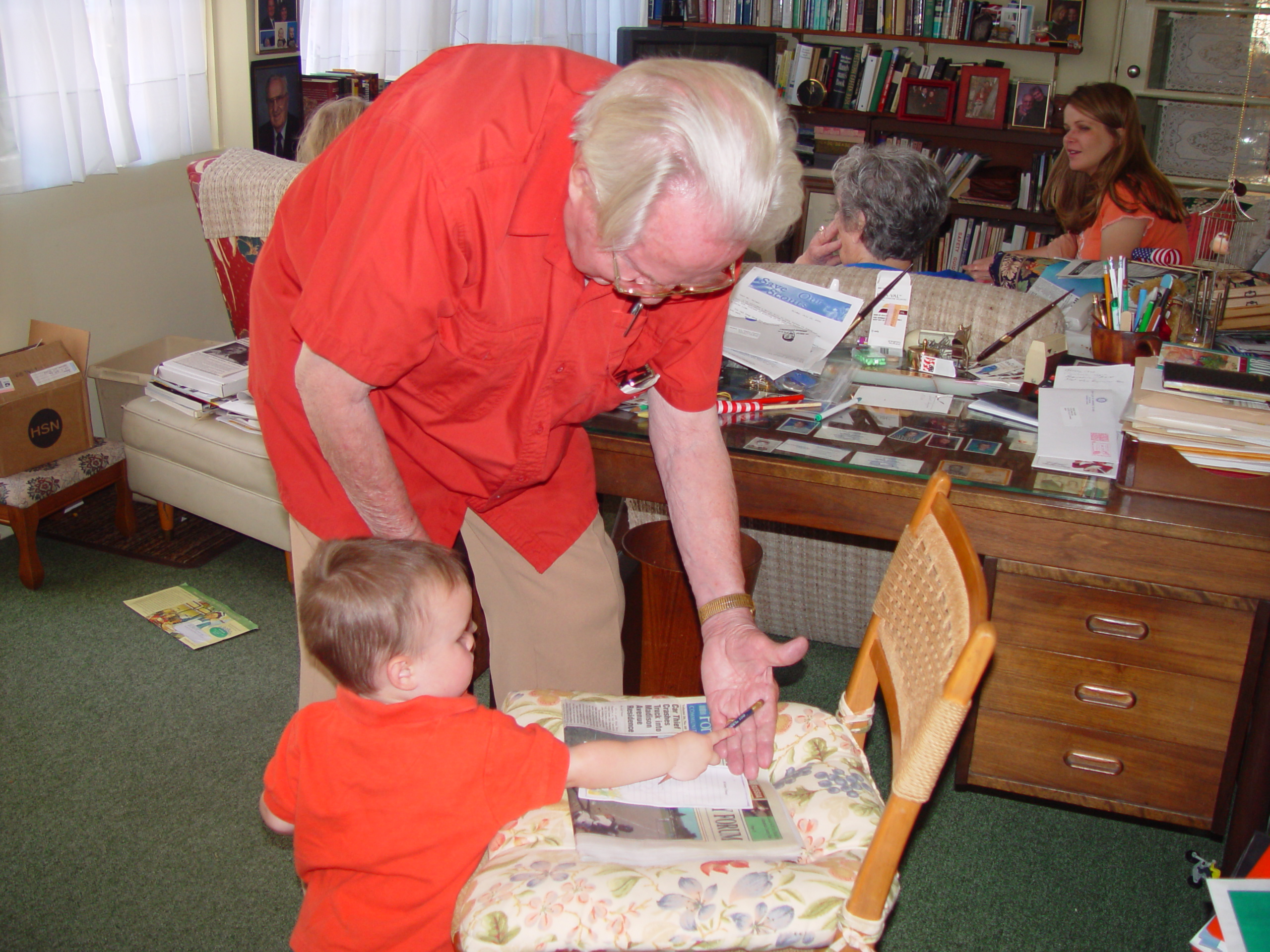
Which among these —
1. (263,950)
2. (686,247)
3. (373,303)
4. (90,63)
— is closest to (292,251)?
(373,303)

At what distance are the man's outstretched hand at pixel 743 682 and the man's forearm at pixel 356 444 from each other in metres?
0.42

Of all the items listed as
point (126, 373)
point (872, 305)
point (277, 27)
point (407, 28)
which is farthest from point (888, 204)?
point (407, 28)

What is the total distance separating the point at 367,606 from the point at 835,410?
1.06 meters

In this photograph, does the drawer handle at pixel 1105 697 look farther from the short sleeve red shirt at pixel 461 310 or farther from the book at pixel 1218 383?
the short sleeve red shirt at pixel 461 310

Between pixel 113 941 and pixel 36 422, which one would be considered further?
pixel 36 422

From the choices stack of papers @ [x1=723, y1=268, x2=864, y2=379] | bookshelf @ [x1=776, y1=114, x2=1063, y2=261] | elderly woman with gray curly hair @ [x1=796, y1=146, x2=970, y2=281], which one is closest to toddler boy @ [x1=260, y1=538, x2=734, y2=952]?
stack of papers @ [x1=723, y1=268, x2=864, y2=379]

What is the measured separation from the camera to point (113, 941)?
1.62 metres

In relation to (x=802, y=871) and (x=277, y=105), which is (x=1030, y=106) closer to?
(x=277, y=105)

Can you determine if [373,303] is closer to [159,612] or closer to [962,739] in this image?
[962,739]

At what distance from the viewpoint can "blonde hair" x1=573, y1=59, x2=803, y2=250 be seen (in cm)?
105

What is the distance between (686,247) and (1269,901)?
95 centimetres

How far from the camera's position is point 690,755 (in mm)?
1233

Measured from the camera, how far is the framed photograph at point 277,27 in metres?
3.44

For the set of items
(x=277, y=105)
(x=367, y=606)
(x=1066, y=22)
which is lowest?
(x=367, y=606)
